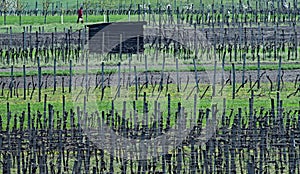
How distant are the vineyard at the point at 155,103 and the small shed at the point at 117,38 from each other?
15cm

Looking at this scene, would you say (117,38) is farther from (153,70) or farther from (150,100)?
(150,100)

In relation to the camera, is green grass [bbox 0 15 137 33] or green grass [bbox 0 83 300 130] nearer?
green grass [bbox 0 83 300 130]

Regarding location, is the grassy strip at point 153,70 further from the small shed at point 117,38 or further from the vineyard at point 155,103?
the small shed at point 117,38

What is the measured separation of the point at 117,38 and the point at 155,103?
22.3 metres

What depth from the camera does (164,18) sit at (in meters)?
48.8

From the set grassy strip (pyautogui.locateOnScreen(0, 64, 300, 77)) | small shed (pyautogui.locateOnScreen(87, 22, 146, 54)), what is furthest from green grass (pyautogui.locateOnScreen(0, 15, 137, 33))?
grassy strip (pyautogui.locateOnScreen(0, 64, 300, 77))

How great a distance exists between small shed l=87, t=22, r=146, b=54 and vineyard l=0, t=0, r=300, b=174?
15 centimetres

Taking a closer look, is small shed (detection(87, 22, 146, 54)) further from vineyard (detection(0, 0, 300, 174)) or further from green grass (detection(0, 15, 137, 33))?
green grass (detection(0, 15, 137, 33))

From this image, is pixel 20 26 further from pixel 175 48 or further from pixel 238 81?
pixel 238 81

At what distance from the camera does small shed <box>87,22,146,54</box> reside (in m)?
35.9

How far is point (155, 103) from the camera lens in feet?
54.8

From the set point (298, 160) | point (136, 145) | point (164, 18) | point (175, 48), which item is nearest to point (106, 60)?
point (175, 48)

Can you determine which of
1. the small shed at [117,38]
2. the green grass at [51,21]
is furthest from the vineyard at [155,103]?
the green grass at [51,21]

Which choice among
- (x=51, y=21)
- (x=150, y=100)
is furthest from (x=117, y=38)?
(x=150, y=100)
